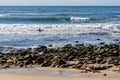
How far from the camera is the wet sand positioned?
10.4m

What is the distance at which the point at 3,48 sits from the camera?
1708 centimetres

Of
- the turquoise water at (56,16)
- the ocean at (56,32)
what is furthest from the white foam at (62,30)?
the turquoise water at (56,16)

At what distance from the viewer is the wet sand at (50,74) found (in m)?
10.4

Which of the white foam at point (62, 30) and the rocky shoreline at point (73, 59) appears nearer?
the rocky shoreline at point (73, 59)

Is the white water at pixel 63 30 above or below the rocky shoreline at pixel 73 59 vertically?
below

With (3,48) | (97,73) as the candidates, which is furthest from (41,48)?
(97,73)

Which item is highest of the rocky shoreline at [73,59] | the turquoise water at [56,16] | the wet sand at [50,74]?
the wet sand at [50,74]

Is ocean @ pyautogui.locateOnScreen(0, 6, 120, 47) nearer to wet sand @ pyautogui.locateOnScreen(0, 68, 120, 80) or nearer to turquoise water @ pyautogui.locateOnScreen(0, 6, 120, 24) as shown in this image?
turquoise water @ pyautogui.locateOnScreen(0, 6, 120, 24)

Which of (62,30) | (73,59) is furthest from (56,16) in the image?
(73,59)

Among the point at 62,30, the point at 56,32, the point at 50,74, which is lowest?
the point at 62,30

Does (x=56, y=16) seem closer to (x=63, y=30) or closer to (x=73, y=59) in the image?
(x=63, y=30)

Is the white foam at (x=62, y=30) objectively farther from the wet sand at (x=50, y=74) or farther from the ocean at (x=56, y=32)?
the wet sand at (x=50, y=74)

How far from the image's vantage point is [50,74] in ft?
36.1

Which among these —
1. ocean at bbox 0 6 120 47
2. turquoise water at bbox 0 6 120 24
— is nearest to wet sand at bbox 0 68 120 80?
ocean at bbox 0 6 120 47
